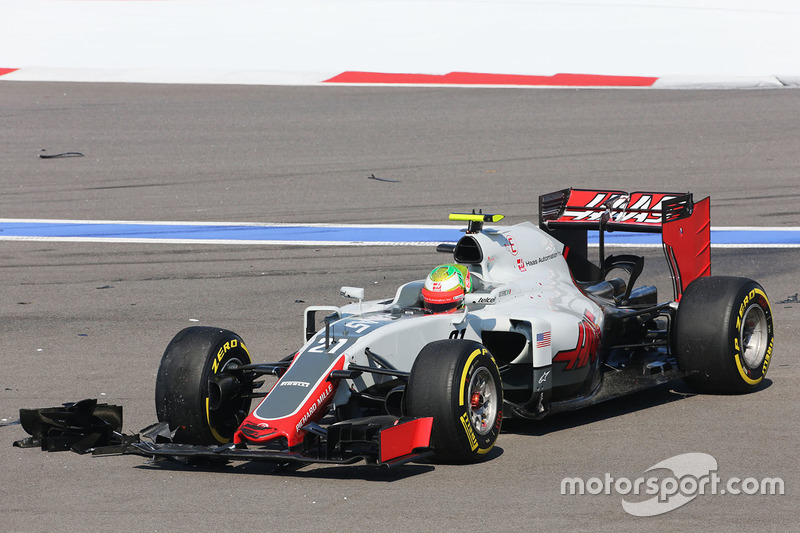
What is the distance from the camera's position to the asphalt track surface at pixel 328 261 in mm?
6723

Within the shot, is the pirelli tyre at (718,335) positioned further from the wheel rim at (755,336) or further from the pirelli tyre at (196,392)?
the pirelli tyre at (196,392)

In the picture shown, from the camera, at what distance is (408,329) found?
7977 mm

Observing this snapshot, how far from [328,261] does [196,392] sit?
6.55m

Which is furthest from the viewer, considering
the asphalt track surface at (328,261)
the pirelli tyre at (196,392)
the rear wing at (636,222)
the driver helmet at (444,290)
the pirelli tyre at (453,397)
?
the rear wing at (636,222)

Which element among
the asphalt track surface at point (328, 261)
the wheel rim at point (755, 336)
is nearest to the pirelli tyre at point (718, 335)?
the wheel rim at point (755, 336)

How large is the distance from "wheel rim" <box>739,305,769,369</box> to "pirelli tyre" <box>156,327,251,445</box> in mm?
3935

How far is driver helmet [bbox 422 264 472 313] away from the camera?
8.34m

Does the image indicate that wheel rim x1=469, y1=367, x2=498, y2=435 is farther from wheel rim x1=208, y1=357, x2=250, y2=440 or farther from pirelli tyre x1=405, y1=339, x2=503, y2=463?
wheel rim x1=208, y1=357, x2=250, y2=440

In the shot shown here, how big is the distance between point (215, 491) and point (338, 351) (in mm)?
1211

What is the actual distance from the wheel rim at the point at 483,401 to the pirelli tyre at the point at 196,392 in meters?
1.63

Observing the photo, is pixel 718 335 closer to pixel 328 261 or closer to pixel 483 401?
pixel 483 401

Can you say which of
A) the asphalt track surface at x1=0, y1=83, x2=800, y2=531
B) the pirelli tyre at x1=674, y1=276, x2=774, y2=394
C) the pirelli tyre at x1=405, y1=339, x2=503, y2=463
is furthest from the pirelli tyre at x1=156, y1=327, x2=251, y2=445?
the pirelli tyre at x1=674, y1=276, x2=774, y2=394

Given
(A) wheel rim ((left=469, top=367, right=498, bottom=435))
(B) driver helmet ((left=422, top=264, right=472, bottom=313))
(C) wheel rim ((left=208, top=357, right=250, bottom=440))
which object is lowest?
(C) wheel rim ((left=208, top=357, right=250, bottom=440))

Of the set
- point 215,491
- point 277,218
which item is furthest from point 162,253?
point 215,491
